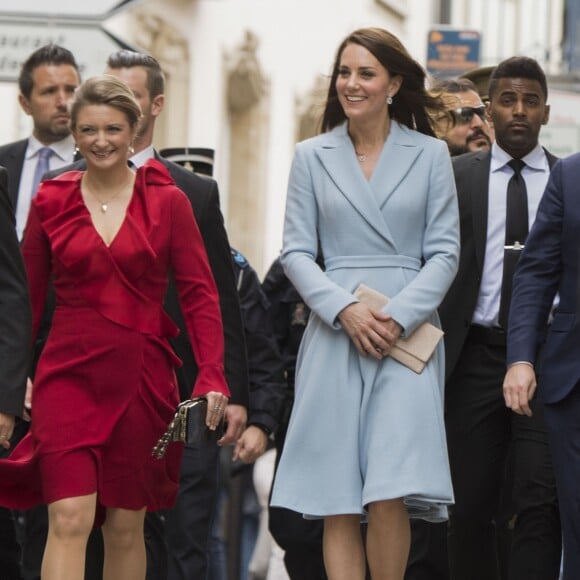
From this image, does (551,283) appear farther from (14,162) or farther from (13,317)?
(14,162)

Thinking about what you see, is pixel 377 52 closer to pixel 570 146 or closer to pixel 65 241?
pixel 65 241

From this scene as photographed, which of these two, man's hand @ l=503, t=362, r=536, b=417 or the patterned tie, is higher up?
the patterned tie

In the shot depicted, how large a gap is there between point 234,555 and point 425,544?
373 centimetres

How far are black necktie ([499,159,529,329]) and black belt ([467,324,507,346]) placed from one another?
40 millimetres

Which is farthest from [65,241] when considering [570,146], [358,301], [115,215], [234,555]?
[570,146]

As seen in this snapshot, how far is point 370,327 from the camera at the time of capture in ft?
26.6

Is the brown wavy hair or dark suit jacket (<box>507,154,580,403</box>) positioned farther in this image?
the brown wavy hair

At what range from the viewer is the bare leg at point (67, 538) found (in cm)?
753

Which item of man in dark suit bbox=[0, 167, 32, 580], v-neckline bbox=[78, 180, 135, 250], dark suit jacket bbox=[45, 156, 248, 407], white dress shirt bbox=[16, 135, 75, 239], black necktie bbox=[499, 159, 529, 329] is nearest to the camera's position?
man in dark suit bbox=[0, 167, 32, 580]

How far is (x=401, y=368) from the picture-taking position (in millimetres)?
8180

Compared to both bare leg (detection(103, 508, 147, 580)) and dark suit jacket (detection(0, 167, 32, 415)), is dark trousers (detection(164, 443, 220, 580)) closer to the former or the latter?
bare leg (detection(103, 508, 147, 580))

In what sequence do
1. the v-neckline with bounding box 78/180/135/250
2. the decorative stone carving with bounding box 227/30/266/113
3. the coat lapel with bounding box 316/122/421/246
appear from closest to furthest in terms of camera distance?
the v-neckline with bounding box 78/180/135/250, the coat lapel with bounding box 316/122/421/246, the decorative stone carving with bounding box 227/30/266/113

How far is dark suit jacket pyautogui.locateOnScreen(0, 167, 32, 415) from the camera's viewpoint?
25.3ft

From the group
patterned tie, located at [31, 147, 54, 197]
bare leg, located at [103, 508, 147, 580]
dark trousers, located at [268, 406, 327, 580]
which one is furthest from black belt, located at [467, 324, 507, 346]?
patterned tie, located at [31, 147, 54, 197]
